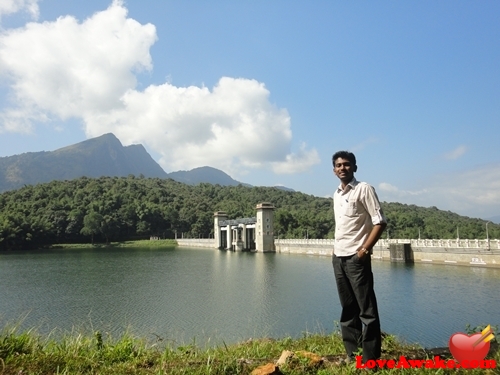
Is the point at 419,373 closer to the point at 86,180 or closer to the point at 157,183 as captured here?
the point at 86,180

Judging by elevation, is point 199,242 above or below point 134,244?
above

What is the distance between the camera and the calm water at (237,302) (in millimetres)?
9828

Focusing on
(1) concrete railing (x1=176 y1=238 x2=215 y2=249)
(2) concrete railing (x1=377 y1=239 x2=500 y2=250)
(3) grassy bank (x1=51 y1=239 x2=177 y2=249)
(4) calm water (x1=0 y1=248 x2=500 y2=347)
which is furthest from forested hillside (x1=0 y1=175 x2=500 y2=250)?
(4) calm water (x1=0 y1=248 x2=500 y2=347)

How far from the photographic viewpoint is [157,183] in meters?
95.4

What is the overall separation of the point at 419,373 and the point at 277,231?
168 ft

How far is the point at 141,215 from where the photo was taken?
222 feet

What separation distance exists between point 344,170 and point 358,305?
1.06 m

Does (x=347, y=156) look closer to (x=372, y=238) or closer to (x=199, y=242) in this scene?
(x=372, y=238)

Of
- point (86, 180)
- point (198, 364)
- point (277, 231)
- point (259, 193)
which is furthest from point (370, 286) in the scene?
point (259, 193)

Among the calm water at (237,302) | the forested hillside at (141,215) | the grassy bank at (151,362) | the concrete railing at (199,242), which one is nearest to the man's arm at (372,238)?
the grassy bank at (151,362)

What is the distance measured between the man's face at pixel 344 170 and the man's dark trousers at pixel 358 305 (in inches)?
23.8

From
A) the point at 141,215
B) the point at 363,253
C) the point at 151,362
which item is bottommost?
the point at 151,362

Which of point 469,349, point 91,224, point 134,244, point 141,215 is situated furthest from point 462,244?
point 141,215

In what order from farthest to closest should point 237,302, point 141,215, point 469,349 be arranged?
1. point 141,215
2. point 237,302
3. point 469,349
